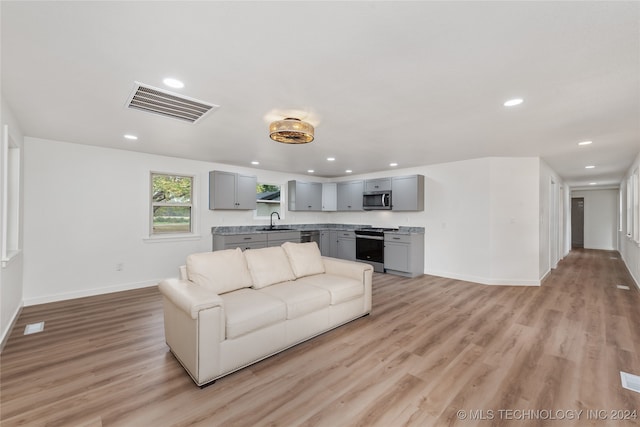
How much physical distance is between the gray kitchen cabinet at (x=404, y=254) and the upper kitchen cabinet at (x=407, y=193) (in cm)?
62

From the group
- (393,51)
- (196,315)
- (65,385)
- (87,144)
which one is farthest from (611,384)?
(87,144)

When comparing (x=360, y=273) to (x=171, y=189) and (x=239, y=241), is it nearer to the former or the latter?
(x=239, y=241)

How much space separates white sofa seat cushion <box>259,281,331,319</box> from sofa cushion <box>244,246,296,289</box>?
98mm

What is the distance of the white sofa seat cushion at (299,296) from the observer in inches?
103

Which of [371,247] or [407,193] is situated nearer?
[407,193]

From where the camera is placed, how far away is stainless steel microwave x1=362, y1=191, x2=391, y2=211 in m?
6.16

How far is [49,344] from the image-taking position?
270cm

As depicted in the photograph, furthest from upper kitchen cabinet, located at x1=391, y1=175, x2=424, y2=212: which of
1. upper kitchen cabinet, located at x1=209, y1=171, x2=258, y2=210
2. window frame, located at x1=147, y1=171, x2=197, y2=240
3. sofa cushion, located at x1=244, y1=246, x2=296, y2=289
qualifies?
window frame, located at x1=147, y1=171, x2=197, y2=240

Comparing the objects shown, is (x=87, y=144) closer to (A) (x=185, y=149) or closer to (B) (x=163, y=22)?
(A) (x=185, y=149)

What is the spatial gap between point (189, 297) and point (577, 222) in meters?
13.4

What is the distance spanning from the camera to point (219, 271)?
110 inches

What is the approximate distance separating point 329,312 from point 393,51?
246cm

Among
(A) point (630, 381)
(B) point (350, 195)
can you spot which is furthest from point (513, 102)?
(B) point (350, 195)

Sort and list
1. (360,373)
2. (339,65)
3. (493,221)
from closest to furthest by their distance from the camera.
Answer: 1. (339,65)
2. (360,373)
3. (493,221)
